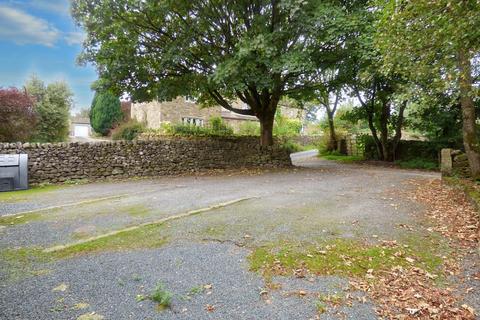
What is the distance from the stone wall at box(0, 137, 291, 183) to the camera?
426 inches

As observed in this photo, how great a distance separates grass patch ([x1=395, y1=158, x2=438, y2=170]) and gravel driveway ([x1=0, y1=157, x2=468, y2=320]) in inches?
352

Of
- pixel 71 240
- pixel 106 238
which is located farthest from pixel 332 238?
pixel 71 240

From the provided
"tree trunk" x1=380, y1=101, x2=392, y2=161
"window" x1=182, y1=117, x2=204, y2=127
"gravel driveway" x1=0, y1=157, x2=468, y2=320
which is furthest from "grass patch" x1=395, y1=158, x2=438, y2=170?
"window" x1=182, y1=117, x2=204, y2=127

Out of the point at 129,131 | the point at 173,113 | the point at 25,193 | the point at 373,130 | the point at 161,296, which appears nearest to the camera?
the point at 161,296

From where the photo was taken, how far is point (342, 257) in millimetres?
4066

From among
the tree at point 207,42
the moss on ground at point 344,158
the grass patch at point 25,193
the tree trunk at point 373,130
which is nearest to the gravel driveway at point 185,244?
the grass patch at point 25,193

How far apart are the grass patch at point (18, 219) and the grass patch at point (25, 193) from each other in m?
2.26

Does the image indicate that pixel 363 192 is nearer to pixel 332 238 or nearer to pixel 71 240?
pixel 332 238

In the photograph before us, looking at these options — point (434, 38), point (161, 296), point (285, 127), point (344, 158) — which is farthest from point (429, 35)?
point (285, 127)

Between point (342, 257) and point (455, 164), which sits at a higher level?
point (455, 164)

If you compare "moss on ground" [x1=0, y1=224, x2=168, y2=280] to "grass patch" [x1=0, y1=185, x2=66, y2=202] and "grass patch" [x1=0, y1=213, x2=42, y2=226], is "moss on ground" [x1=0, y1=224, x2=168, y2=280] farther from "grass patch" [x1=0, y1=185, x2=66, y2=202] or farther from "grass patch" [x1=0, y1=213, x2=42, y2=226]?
"grass patch" [x1=0, y1=185, x2=66, y2=202]

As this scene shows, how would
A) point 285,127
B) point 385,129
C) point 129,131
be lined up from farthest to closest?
point 285,127 → point 129,131 → point 385,129

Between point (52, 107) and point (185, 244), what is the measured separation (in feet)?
63.7

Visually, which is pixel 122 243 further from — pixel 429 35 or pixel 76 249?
pixel 429 35
